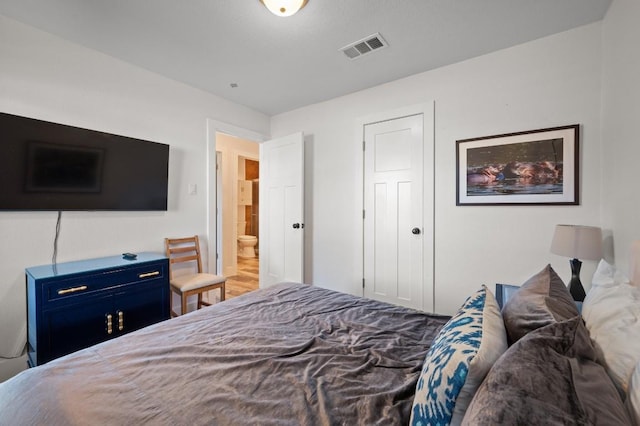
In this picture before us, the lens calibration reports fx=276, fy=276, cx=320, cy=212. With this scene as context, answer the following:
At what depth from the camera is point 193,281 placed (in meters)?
2.80

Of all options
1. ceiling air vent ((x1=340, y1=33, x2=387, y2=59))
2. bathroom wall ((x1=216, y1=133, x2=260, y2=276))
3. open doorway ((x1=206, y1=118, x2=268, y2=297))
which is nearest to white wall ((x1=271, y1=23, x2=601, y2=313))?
ceiling air vent ((x1=340, y1=33, x2=387, y2=59))

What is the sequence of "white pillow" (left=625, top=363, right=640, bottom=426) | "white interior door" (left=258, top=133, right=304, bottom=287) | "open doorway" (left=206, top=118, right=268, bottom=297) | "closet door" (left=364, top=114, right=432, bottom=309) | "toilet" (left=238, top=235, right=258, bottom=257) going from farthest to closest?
1. "toilet" (left=238, top=235, right=258, bottom=257)
2. "open doorway" (left=206, top=118, right=268, bottom=297)
3. "white interior door" (left=258, top=133, right=304, bottom=287)
4. "closet door" (left=364, top=114, right=432, bottom=309)
5. "white pillow" (left=625, top=363, right=640, bottom=426)

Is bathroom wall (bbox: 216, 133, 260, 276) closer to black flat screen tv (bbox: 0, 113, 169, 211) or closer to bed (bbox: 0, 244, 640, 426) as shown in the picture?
black flat screen tv (bbox: 0, 113, 169, 211)

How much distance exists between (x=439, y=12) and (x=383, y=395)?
7.77 ft

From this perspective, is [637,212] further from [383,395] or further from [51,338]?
[51,338]

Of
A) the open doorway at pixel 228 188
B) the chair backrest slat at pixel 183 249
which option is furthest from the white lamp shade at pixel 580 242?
the open doorway at pixel 228 188

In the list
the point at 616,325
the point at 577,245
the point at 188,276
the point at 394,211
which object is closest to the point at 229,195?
the point at 188,276

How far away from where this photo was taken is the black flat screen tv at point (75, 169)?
203 centimetres

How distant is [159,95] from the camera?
289 centimetres

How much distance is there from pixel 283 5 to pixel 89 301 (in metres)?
2.49

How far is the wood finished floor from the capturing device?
4.09 metres

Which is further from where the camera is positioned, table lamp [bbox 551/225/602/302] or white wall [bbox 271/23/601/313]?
white wall [bbox 271/23/601/313]

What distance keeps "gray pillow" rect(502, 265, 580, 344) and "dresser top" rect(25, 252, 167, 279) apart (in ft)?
8.57

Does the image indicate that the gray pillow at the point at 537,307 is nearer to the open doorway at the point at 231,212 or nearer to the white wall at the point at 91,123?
the white wall at the point at 91,123
